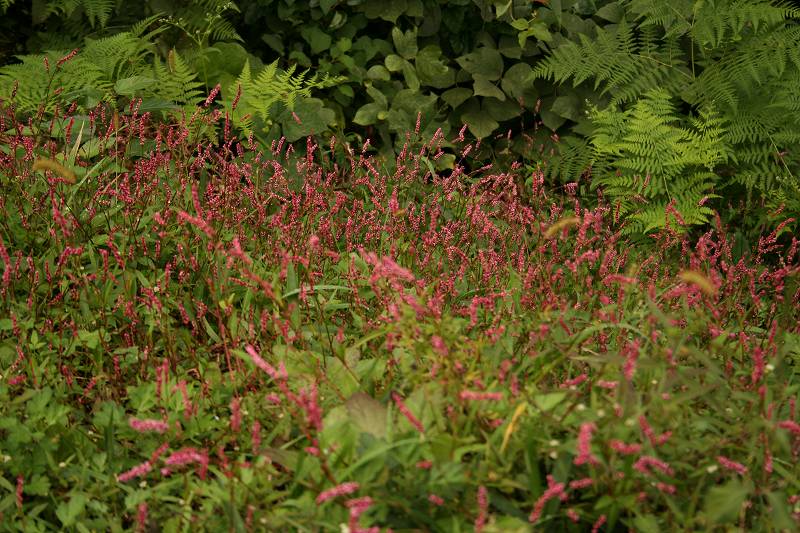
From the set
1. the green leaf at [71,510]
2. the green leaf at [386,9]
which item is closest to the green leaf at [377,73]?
the green leaf at [386,9]

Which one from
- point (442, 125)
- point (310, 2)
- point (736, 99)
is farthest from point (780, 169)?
point (310, 2)

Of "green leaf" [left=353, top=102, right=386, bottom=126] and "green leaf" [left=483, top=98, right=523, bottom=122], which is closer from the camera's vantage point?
"green leaf" [left=353, top=102, right=386, bottom=126]

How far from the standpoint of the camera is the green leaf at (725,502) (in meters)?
1.39

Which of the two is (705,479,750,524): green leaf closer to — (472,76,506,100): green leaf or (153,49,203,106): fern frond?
(153,49,203,106): fern frond

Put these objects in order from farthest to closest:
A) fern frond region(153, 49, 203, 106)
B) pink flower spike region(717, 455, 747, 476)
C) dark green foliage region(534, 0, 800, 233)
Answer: dark green foliage region(534, 0, 800, 233)
fern frond region(153, 49, 203, 106)
pink flower spike region(717, 455, 747, 476)

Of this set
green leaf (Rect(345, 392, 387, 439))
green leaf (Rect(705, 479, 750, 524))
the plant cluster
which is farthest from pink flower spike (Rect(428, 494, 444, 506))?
green leaf (Rect(705, 479, 750, 524))

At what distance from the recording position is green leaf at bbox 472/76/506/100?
169 inches

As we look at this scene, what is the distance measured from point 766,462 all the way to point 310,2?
336cm

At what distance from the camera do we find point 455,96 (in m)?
4.37

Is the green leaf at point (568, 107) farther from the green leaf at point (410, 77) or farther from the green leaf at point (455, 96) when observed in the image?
the green leaf at point (410, 77)

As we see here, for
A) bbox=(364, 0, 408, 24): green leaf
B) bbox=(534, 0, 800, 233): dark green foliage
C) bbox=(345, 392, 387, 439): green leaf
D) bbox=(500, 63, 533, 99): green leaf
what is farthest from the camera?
bbox=(500, 63, 533, 99): green leaf

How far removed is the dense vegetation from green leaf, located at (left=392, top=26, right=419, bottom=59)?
1 cm

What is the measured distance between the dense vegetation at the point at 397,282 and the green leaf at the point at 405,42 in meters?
0.01

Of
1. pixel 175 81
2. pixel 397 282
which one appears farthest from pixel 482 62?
pixel 397 282
